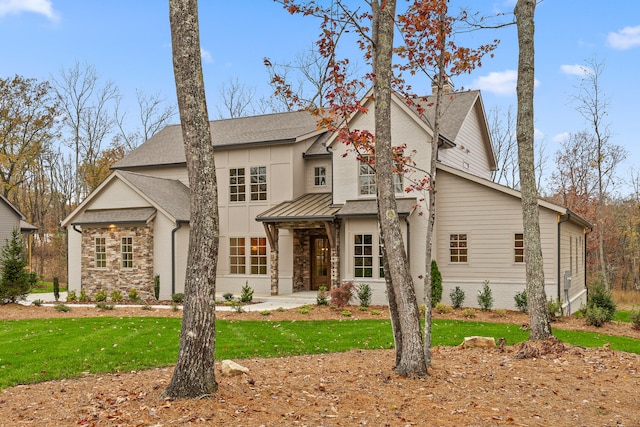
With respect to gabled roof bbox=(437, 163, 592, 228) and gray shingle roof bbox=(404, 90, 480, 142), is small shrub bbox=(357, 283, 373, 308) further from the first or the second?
gray shingle roof bbox=(404, 90, 480, 142)

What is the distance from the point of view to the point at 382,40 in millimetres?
7090

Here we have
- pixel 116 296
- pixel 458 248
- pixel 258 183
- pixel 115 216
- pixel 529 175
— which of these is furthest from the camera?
pixel 258 183

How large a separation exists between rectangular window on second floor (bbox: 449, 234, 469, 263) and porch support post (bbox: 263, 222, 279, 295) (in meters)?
6.08

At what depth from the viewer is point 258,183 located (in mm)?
20156

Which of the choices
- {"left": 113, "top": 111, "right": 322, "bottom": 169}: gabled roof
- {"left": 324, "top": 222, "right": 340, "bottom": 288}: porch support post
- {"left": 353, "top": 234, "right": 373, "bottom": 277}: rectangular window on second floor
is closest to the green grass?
{"left": 353, "top": 234, "right": 373, "bottom": 277}: rectangular window on second floor

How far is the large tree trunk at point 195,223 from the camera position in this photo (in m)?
5.52

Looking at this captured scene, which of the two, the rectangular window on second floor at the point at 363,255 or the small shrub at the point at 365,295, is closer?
the small shrub at the point at 365,295

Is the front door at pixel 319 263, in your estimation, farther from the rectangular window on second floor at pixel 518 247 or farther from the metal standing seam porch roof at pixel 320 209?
the rectangular window on second floor at pixel 518 247

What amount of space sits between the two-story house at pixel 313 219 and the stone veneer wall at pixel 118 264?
0.04 metres

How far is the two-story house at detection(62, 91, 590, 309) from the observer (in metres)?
16.2

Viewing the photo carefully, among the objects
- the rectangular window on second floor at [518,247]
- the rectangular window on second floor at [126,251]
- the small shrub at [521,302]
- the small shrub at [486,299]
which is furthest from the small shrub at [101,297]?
the rectangular window on second floor at [518,247]

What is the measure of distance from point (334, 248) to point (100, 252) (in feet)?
29.9

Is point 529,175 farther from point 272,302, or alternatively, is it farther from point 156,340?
point 272,302

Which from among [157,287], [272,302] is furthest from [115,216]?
[272,302]
